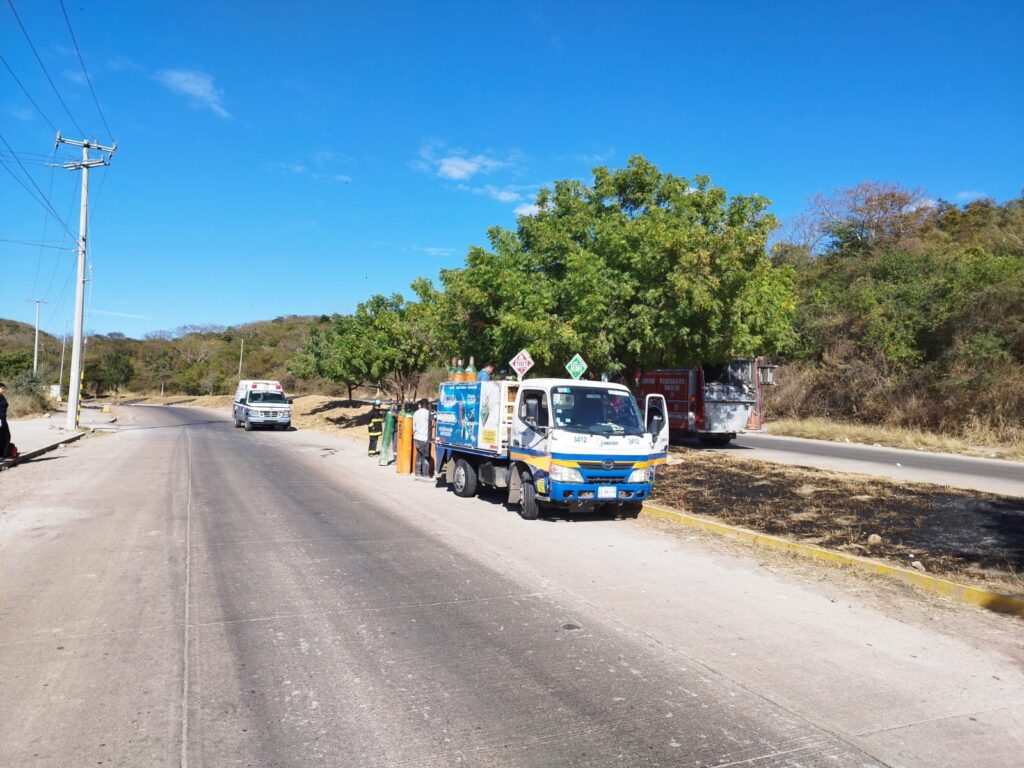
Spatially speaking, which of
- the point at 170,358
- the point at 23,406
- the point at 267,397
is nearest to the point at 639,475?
the point at 267,397

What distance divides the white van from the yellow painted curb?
81.3ft

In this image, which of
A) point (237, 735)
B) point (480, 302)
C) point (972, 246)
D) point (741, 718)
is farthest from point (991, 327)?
point (237, 735)

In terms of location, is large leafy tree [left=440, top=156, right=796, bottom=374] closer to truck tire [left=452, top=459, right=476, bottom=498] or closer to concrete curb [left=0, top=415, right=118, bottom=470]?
truck tire [left=452, top=459, right=476, bottom=498]

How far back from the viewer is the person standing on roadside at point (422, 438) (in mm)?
15820

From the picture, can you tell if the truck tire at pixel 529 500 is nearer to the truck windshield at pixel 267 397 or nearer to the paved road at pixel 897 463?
the paved road at pixel 897 463

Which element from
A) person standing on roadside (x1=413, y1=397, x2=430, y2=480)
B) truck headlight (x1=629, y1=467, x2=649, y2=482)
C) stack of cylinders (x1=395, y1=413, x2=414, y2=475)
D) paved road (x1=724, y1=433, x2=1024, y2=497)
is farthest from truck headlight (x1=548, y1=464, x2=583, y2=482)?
paved road (x1=724, y1=433, x2=1024, y2=497)

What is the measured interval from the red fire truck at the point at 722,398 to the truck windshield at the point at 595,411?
439 inches

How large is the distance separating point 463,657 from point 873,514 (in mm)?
8112

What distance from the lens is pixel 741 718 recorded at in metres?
4.35

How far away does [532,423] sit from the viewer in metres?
11.2

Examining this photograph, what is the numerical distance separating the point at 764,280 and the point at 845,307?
17.4 meters

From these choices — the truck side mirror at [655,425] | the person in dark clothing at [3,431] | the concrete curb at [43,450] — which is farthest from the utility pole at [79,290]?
the truck side mirror at [655,425]

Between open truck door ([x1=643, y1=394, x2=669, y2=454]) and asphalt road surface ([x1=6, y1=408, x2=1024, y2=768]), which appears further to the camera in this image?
open truck door ([x1=643, y1=394, x2=669, y2=454])

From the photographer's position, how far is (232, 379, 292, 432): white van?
32.9 metres
